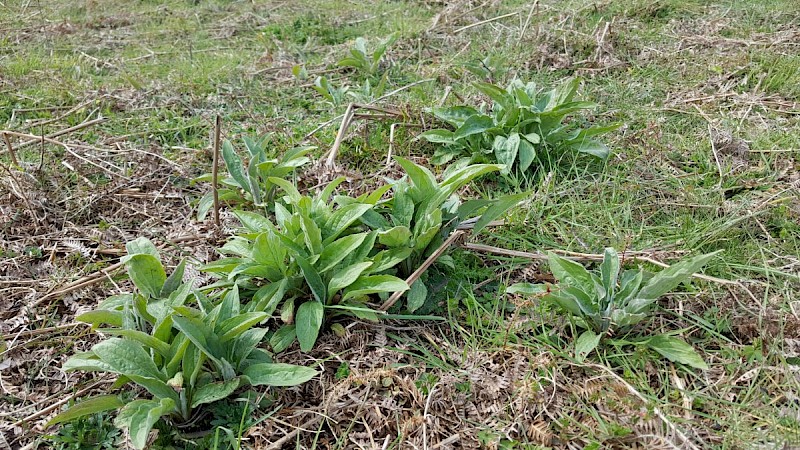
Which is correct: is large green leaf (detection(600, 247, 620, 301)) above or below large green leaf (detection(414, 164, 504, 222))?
below

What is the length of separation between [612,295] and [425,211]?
0.77 m

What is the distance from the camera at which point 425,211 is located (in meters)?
2.34

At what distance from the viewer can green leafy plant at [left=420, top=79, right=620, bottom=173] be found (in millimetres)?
2949

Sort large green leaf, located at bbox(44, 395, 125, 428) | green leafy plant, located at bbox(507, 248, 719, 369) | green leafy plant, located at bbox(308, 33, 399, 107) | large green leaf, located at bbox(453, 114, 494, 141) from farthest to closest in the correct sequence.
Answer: green leafy plant, located at bbox(308, 33, 399, 107)
large green leaf, located at bbox(453, 114, 494, 141)
green leafy plant, located at bbox(507, 248, 719, 369)
large green leaf, located at bbox(44, 395, 125, 428)

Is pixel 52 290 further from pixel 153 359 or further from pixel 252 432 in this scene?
pixel 252 432

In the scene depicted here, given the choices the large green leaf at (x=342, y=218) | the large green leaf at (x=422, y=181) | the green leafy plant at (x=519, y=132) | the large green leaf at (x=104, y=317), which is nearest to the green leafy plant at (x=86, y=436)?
the large green leaf at (x=104, y=317)

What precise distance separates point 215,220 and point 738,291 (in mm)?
2182

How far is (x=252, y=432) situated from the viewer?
1812 mm

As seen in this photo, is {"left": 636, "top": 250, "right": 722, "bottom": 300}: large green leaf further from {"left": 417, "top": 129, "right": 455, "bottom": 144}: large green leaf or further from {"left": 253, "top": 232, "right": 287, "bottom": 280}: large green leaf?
{"left": 417, "top": 129, "right": 455, "bottom": 144}: large green leaf

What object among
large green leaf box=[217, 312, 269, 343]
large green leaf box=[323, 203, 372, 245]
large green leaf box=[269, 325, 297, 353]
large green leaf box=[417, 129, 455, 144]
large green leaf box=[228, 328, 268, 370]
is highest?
large green leaf box=[323, 203, 372, 245]

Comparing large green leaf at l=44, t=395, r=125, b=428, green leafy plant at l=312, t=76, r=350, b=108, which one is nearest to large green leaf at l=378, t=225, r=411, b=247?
large green leaf at l=44, t=395, r=125, b=428

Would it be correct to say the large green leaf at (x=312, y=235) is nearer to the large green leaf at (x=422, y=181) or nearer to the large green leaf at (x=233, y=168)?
the large green leaf at (x=422, y=181)

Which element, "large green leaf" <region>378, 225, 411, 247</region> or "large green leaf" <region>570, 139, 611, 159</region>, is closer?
"large green leaf" <region>378, 225, 411, 247</region>

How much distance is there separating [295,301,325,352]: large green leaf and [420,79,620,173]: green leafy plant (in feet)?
4.16
